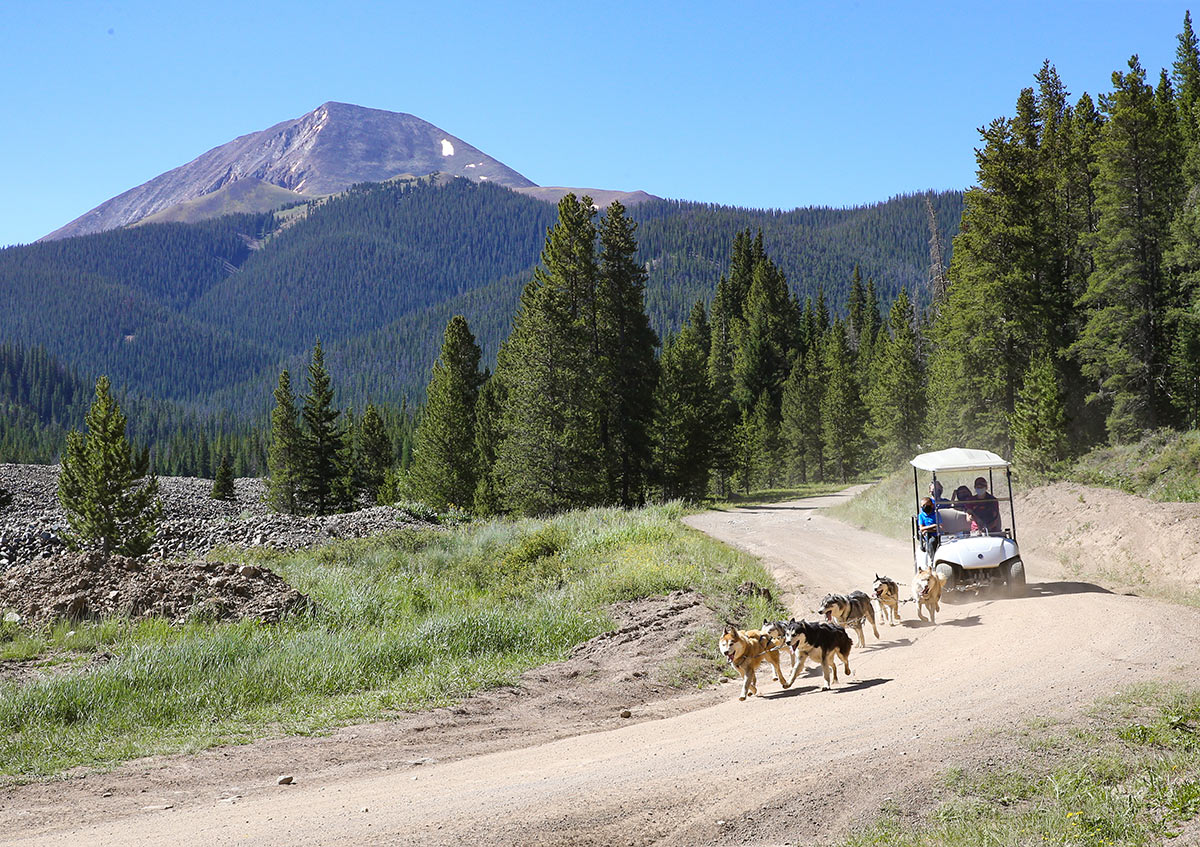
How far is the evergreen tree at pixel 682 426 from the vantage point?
4344 centimetres

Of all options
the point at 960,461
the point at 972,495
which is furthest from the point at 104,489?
the point at 972,495

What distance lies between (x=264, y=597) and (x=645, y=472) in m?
26.5

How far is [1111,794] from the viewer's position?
228 inches

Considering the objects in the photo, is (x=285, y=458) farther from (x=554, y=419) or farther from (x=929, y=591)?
(x=929, y=591)

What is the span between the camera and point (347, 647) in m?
12.4

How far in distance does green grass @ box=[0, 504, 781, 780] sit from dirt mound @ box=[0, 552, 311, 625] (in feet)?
2.28

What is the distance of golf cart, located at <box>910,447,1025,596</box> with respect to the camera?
554 inches

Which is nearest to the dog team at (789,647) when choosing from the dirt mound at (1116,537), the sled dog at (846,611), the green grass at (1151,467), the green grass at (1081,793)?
the sled dog at (846,611)

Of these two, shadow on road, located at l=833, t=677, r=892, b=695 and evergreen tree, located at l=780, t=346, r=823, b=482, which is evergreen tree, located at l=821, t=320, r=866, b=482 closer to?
evergreen tree, located at l=780, t=346, r=823, b=482

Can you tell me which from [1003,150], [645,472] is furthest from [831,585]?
[1003,150]

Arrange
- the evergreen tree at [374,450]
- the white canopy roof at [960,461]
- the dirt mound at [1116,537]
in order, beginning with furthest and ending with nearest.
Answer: the evergreen tree at [374,450], the dirt mound at [1116,537], the white canopy roof at [960,461]

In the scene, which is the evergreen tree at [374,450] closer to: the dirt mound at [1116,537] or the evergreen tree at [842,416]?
the evergreen tree at [842,416]

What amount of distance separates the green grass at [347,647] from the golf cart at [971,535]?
3.19 meters

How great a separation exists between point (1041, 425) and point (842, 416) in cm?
4166
